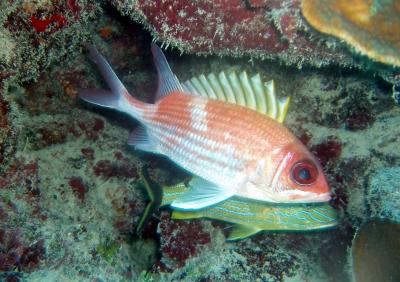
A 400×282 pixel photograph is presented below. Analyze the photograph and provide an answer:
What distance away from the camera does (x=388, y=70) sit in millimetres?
2770

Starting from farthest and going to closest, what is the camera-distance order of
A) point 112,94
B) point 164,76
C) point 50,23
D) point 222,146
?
point 50,23 → point 112,94 → point 164,76 → point 222,146

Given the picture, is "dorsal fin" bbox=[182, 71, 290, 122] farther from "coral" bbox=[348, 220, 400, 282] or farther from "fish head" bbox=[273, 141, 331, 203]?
"coral" bbox=[348, 220, 400, 282]

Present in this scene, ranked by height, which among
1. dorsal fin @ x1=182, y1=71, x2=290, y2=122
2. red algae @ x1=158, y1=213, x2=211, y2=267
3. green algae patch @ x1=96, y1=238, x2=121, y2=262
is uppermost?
dorsal fin @ x1=182, y1=71, x2=290, y2=122

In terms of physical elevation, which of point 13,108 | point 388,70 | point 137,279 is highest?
point 388,70

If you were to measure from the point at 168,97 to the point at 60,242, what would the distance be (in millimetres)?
1911

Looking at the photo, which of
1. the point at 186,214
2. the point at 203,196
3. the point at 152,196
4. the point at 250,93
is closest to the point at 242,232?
the point at 186,214

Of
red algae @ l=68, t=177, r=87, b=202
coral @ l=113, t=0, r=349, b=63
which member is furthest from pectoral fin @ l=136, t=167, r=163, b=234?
coral @ l=113, t=0, r=349, b=63

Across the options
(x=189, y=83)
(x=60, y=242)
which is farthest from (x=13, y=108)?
(x=189, y=83)

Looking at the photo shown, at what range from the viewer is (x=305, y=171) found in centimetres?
212

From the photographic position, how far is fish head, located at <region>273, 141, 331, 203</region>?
2.13 m

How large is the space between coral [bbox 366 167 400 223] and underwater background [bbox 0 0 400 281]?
15 mm

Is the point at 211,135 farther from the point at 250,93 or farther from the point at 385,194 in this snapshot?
the point at 385,194

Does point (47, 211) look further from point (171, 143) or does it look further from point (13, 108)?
point (171, 143)

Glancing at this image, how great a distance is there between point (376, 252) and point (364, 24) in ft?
6.67
